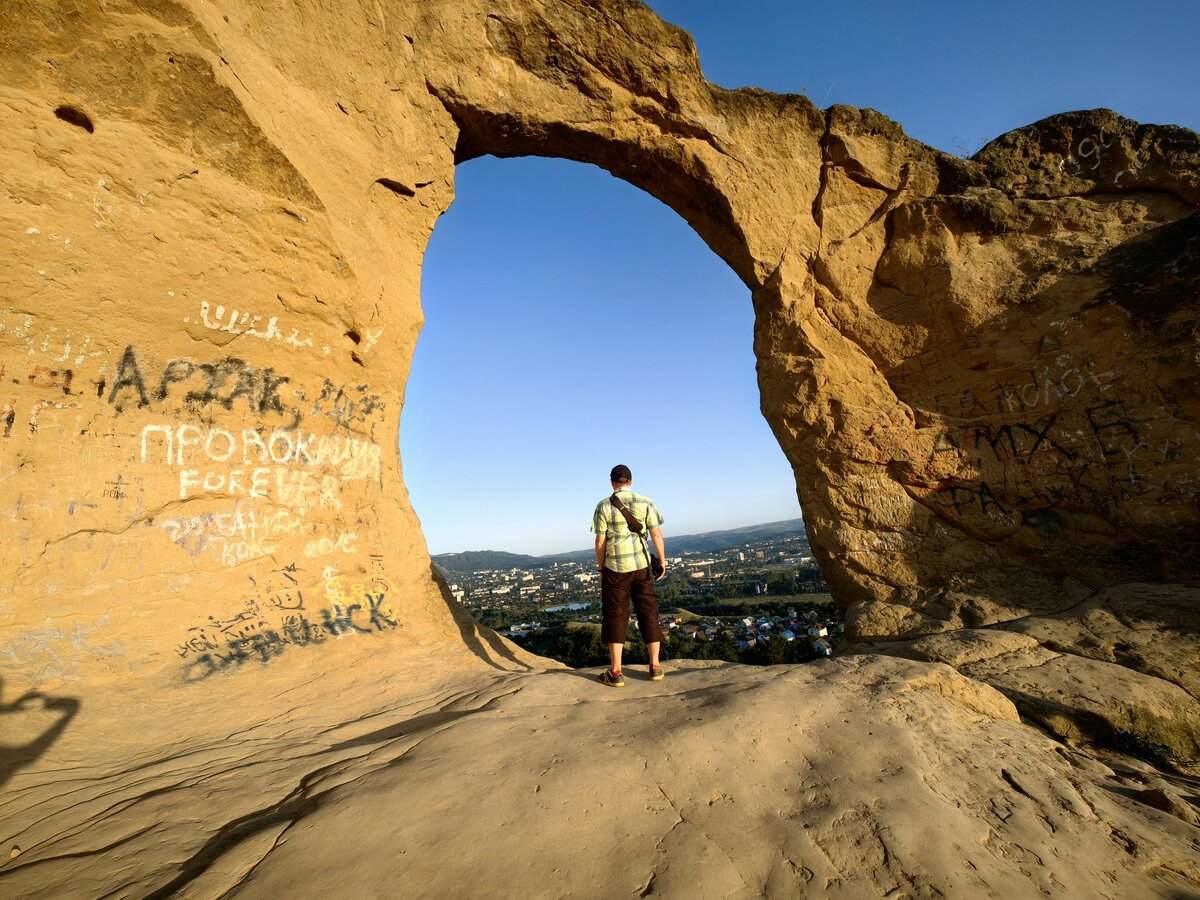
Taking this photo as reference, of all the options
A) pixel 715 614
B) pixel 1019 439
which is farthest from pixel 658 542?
pixel 715 614

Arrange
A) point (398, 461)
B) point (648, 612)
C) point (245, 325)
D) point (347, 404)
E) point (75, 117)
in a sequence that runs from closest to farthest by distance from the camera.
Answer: point (75, 117)
point (648, 612)
point (245, 325)
point (347, 404)
point (398, 461)

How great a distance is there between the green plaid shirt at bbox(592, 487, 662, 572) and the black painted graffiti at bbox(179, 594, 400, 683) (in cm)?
207

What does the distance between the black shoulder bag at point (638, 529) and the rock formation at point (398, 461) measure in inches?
34.3

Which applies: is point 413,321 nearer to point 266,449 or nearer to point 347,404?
point 347,404

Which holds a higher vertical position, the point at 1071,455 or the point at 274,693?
the point at 1071,455

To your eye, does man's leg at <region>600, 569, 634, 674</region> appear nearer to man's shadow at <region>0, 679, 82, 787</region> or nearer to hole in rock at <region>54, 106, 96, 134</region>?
man's shadow at <region>0, 679, 82, 787</region>

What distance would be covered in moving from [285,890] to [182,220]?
4.41m

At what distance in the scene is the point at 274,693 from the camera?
3576mm

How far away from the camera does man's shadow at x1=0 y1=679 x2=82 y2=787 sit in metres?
2.58

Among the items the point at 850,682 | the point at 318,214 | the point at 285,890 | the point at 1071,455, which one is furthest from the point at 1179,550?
the point at 318,214

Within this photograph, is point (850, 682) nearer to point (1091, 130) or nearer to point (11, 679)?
point (11, 679)

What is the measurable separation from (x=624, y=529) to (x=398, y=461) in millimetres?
2564

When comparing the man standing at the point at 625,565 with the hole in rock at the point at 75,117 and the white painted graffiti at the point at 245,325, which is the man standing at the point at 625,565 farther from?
the hole in rock at the point at 75,117

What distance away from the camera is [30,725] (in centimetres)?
289
